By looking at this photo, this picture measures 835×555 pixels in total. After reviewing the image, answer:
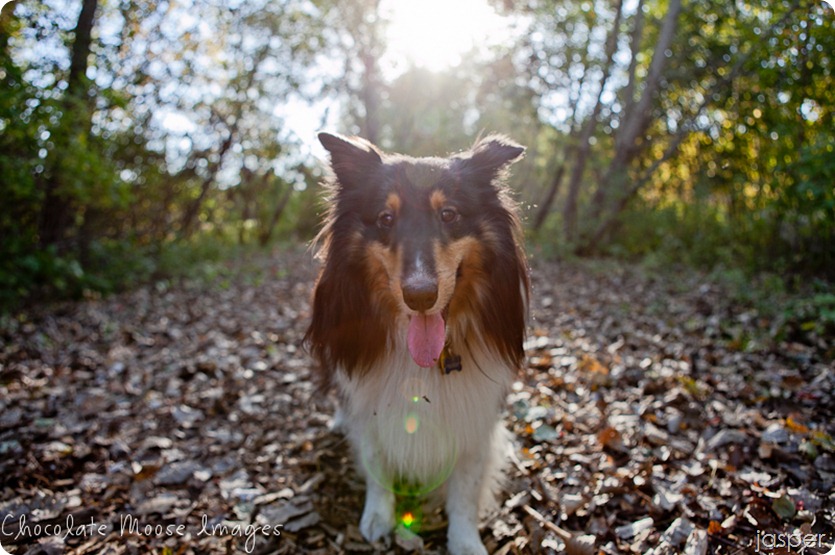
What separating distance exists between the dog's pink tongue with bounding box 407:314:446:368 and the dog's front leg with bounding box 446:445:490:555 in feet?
2.30

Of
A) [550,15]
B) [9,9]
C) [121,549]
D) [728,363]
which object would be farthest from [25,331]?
[550,15]

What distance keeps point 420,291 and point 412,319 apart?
0.98 ft

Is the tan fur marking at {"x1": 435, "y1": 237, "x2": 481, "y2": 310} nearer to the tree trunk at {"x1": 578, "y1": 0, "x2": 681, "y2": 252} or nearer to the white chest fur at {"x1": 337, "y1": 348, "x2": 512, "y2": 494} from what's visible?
the white chest fur at {"x1": 337, "y1": 348, "x2": 512, "y2": 494}

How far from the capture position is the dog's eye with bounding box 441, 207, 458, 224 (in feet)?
8.65

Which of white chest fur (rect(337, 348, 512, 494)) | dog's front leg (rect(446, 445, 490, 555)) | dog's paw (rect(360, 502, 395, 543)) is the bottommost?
dog's paw (rect(360, 502, 395, 543))

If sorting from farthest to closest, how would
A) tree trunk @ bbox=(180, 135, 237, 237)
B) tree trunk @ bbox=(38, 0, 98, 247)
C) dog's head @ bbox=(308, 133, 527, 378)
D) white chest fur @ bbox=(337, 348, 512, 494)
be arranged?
tree trunk @ bbox=(180, 135, 237, 237)
tree trunk @ bbox=(38, 0, 98, 247)
white chest fur @ bbox=(337, 348, 512, 494)
dog's head @ bbox=(308, 133, 527, 378)

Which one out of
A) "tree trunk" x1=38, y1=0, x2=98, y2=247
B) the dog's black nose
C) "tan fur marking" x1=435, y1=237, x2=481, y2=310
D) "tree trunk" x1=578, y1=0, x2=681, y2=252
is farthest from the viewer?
"tree trunk" x1=578, y1=0, x2=681, y2=252

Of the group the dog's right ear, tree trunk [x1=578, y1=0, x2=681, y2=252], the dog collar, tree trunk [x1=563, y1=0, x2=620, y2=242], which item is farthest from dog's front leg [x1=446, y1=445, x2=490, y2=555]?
tree trunk [x1=563, y1=0, x2=620, y2=242]

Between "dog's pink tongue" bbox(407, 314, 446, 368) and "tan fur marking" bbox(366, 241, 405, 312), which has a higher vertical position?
"tan fur marking" bbox(366, 241, 405, 312)

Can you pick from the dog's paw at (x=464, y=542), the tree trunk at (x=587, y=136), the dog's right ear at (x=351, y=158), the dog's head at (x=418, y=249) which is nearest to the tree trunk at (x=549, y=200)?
the tree trunk at (x=587, y=136)

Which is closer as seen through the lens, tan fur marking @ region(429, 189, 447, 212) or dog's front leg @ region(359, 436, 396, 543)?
tan fur marking @ region(429, 189, 447, 212)

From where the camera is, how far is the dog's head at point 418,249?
8.38 feet

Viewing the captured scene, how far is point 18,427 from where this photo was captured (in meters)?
3.69

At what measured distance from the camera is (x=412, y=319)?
2.56 meters
